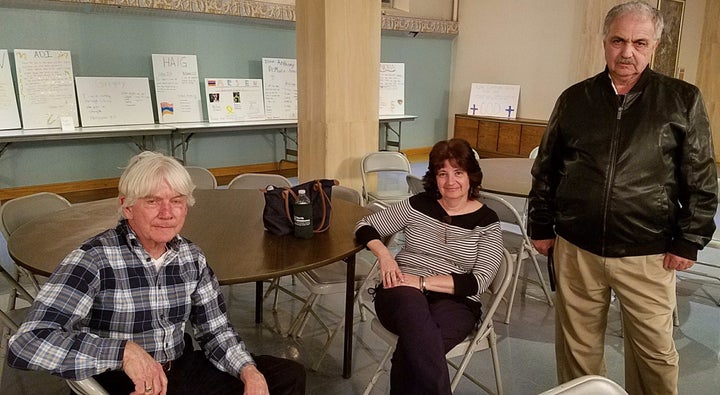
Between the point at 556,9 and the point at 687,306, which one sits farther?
the point at 556,9

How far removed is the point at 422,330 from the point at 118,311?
1.06m

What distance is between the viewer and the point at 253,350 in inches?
121

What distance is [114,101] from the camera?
6602 millimetres

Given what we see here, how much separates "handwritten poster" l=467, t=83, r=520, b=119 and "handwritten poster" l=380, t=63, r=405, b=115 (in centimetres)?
141

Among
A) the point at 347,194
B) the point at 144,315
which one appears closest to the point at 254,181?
the point at 347,194

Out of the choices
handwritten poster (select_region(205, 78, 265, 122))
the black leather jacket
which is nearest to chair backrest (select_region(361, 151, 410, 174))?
the black leather jacket

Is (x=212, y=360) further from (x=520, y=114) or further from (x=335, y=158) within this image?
(x=520, y=114)

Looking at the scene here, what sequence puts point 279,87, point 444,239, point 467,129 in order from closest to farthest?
point 444,239
point 279,87
point 467,129

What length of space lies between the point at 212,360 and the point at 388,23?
8.01 m

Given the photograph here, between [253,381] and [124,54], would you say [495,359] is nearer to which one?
[253,381]

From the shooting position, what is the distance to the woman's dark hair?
2.41 meters

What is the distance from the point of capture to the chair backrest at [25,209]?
2.76 metres

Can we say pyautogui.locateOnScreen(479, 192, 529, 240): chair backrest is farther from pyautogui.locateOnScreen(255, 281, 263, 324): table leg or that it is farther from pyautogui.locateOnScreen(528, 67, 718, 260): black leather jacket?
pyautogui.locateOnScreen(255, 281, 263, 324): table leg

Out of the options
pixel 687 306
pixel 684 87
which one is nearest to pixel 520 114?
pixel 687 306
